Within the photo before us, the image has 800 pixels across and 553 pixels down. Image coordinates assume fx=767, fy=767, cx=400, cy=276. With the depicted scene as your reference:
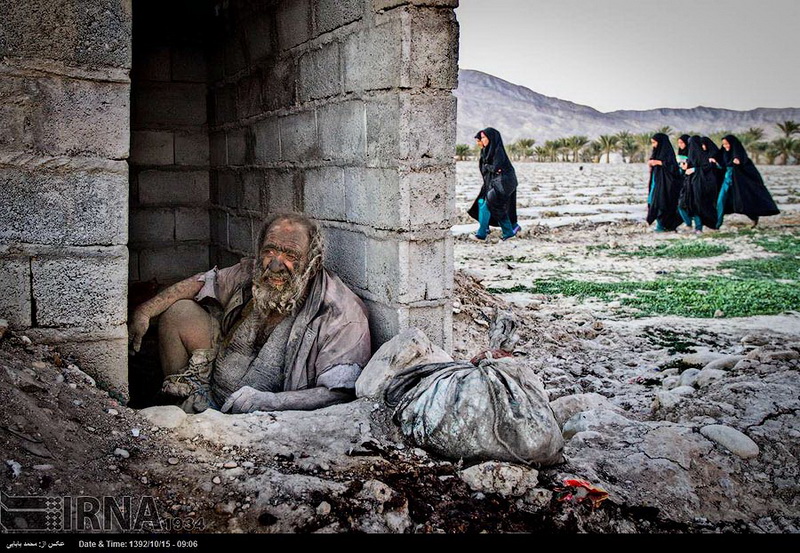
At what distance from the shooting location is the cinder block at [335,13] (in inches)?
179

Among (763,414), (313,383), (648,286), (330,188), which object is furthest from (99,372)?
(648,286)

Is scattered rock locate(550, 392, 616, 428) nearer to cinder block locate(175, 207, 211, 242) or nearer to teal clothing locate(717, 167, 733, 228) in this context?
cinder block locate(175, 207, 211, 242)

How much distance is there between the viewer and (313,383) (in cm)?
433

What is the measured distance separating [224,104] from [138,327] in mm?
2970

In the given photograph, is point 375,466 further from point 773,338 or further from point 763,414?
point 773,338

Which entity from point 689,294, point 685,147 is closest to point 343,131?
point 689,294

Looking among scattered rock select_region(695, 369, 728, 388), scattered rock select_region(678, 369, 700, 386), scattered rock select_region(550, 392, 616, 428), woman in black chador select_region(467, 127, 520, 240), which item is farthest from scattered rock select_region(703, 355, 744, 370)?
woman in black chador select_region(467, 127, 520, 240)

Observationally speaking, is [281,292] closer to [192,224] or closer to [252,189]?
[252,189]

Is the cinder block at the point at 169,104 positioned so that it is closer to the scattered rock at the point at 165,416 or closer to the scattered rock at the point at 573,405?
the scattered rock at the point at 165,416

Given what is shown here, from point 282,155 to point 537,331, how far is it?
2719mm

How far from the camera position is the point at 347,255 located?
491 centimetres

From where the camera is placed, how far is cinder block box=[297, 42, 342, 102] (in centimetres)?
484

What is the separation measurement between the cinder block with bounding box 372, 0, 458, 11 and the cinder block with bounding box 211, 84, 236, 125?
2692 mm

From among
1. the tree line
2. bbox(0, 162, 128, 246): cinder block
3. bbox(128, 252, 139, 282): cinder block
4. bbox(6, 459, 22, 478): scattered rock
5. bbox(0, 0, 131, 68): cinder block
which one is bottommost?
bbox(6, 459, 22, 478): scattered rock
